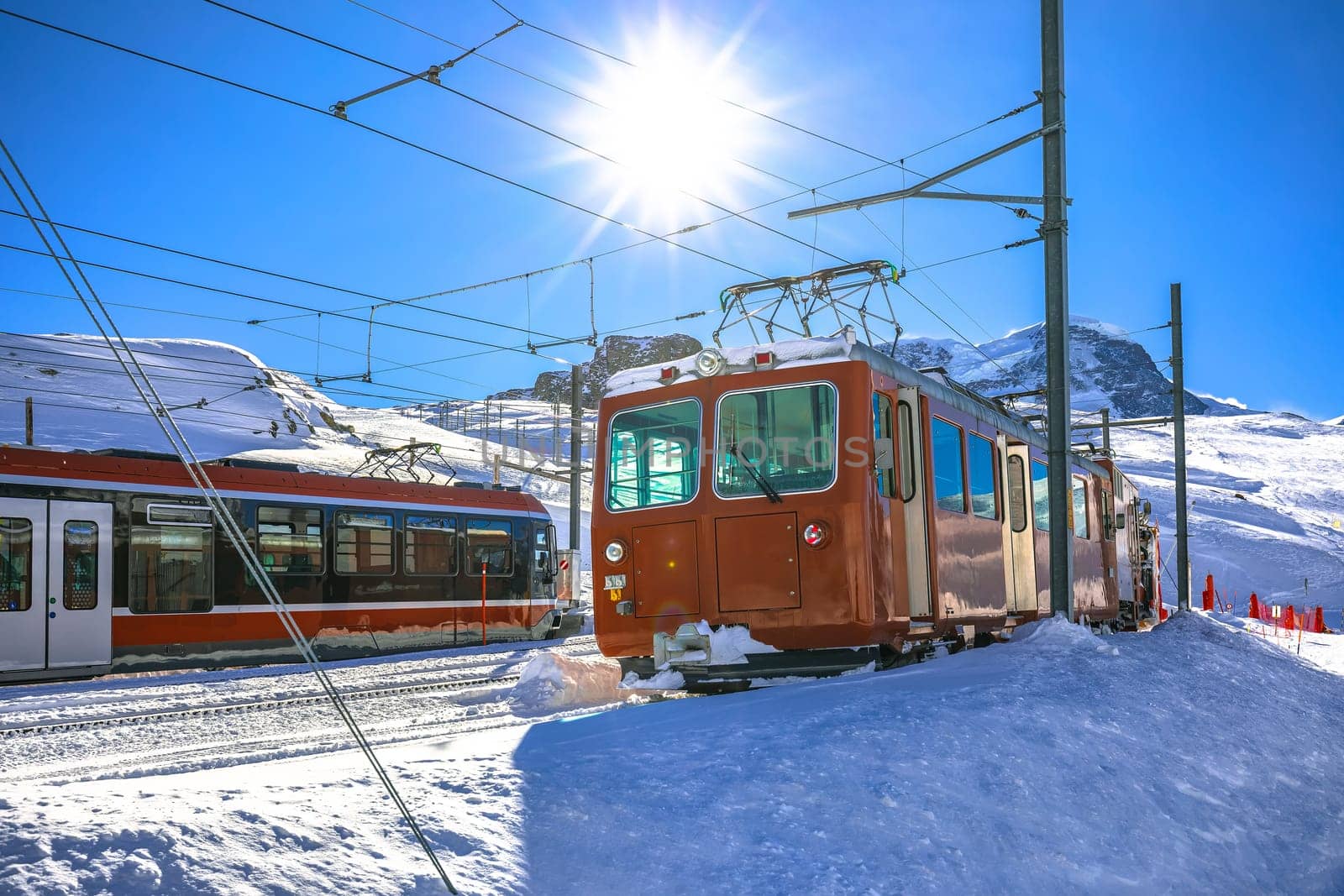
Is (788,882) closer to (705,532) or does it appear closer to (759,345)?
(705,532)

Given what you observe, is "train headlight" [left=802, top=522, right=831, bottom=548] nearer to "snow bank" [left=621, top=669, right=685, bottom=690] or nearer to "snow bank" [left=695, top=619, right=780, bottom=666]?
Answer: "snow bank" [left=695, top=619, right=780, bottom=666]

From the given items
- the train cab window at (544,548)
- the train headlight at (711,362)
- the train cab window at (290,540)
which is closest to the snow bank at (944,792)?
the train headlight at (711,362)

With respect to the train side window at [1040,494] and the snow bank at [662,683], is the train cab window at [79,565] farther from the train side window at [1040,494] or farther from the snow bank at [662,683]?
the train side window at [1040,494]

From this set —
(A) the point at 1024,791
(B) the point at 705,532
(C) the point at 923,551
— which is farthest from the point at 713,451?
(A) the point at 1024,791

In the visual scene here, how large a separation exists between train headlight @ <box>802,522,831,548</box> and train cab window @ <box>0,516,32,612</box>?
9932mm

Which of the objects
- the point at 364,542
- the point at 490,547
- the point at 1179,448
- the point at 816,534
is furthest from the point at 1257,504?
the point at 816,534

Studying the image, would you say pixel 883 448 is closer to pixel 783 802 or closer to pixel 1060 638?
Answer: pixel 1060 638

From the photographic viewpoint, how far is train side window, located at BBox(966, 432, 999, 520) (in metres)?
10.9

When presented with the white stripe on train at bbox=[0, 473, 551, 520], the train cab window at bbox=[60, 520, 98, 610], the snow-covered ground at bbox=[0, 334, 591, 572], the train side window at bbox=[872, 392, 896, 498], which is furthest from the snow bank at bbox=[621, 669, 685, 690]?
the snow-covered ground at bbox=[0, 334, 591, 572]

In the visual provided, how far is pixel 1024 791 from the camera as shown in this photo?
4980mm

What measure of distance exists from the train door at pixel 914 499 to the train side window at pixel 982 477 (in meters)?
1.52

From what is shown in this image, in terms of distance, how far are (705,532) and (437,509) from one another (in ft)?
35.2

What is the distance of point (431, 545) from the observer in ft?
61.2

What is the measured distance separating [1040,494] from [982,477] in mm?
2728
